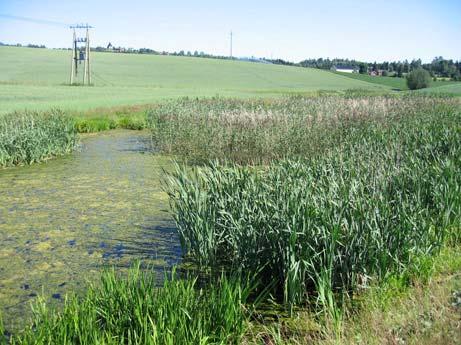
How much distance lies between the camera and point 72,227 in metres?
6.67

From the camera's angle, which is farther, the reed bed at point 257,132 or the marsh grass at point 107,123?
the marsh grass at point 107,123

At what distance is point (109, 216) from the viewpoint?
7152 millimetres

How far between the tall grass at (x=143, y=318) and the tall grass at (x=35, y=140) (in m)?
8.59

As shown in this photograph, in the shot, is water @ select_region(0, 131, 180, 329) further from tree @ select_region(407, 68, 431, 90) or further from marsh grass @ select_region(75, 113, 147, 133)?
tree @ select_region(407, 68, 431, 90)

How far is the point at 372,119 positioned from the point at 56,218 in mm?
8674

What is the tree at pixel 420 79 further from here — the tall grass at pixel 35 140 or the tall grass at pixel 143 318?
the tall grass at pixel 143 318

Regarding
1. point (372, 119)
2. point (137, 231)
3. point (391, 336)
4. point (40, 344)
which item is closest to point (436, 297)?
point (391, 336)

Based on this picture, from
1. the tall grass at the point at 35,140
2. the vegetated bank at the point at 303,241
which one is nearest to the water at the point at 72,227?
the tall grass at the point at 35,140

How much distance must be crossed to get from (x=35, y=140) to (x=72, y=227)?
5.67m

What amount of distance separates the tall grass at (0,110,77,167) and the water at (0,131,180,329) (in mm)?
462

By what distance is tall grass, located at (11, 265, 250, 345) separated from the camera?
10.4ft

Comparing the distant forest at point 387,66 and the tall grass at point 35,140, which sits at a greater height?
the distant forest at point 387,66

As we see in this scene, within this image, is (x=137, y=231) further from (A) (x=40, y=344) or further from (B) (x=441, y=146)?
(B) (x=441, y=146)

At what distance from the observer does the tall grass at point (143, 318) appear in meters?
3.17
